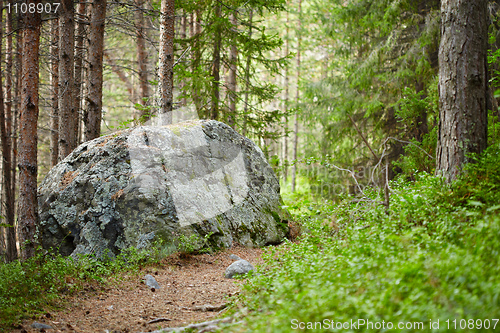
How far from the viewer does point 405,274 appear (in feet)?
8.68

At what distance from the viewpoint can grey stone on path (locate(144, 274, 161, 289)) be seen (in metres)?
5.21

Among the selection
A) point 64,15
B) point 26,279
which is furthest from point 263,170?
point 64,15

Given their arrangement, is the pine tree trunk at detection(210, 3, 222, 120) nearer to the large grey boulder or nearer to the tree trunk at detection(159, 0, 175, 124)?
the tree trunk at detection(159, 0, 175, 124)

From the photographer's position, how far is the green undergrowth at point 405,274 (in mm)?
2203

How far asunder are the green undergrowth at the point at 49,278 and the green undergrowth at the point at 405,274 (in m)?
2.61

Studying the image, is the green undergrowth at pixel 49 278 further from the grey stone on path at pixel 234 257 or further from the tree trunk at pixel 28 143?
the grey stone on path at pixel 234 257

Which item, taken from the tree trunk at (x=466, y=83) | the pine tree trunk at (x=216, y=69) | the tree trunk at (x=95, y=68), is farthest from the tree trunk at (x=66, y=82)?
the tree trunk at (x=466, y=83)

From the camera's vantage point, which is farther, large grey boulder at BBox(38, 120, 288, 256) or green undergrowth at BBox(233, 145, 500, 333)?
large grey boulder at BBox(38, 120, 288, 256)

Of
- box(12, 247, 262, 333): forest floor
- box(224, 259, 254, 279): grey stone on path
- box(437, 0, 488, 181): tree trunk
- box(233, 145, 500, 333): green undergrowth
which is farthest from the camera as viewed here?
box(224, 259, 254, 279): grey stone on path

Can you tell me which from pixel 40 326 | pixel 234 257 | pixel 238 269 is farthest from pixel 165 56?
pixel 40 326

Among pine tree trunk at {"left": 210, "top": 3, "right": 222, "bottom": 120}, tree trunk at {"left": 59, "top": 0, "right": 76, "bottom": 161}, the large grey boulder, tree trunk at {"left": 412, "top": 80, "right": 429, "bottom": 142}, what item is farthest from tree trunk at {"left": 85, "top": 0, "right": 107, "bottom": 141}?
tree trunk at {"left": 412, "top": 80, "right": 429, "bottom": 142}

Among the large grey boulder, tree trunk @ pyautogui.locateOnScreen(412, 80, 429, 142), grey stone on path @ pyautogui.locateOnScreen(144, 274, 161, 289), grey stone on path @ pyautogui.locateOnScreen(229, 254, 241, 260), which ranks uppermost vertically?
tree trunk @ pyautogui.locateOnScreen(412, 80, 429, 142)

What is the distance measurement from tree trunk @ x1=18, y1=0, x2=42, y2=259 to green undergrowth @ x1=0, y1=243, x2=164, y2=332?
17.4 inches

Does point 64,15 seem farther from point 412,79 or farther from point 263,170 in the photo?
point 412,79
